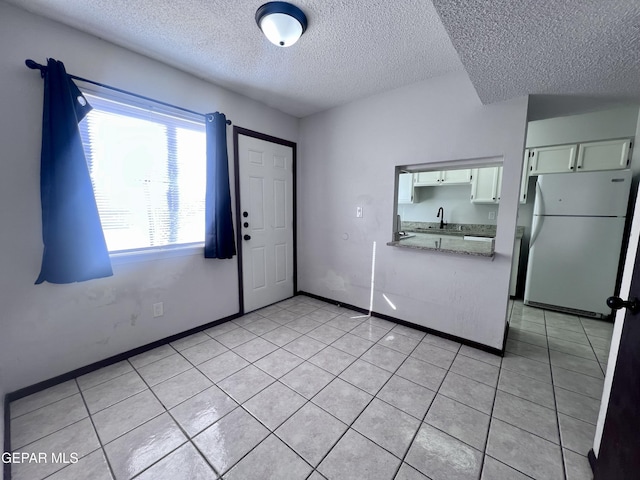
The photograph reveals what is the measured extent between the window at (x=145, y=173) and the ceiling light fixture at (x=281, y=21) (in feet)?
3.94

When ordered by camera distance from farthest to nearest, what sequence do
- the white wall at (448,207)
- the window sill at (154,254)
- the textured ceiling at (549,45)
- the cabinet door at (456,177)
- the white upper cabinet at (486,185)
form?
the white wall at (448,207), the cabinet door at (456,177), the white upper cabinet at (486,185), the window sill at (154,254), the textured ceiling at (549,45)

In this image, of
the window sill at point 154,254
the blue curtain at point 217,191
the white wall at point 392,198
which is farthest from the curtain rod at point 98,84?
the white wall at point 392,198

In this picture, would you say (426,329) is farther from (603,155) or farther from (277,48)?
(603,155)

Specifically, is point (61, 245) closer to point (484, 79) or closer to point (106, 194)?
point (106, 194)

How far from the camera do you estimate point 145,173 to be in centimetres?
210

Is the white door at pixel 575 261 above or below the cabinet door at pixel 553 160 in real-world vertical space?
below

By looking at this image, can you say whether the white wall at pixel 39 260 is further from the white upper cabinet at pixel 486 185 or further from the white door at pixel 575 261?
the white door at pixel 575 261

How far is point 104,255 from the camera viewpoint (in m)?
1.83

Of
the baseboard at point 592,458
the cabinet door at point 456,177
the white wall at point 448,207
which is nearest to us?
the baseboard at point 592,458

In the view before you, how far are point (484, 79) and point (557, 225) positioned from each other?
91.9 inches

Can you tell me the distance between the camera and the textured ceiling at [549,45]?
1.09 meters

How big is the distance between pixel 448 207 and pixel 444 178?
0.58 m

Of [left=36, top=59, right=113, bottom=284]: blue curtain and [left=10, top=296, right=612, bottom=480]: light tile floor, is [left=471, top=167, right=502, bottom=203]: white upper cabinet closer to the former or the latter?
[left=10, top=296, right=612, bottom=480]: light tile floor

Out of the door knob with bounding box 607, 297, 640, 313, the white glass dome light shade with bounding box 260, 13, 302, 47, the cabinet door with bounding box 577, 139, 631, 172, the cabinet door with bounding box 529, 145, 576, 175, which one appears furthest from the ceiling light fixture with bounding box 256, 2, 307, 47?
the cabinet door with bounding box 577, 139, 631, 172
